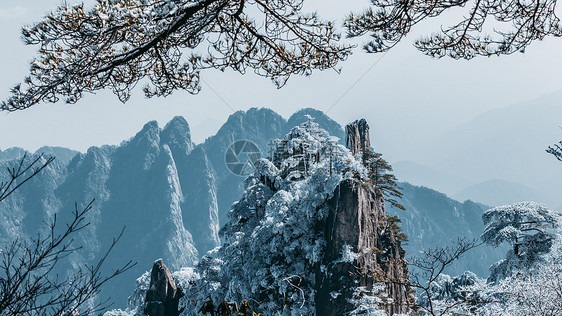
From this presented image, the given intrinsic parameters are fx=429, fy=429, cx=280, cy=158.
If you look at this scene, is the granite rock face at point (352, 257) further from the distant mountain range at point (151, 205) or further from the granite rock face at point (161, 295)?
the distant mountain range at point (151, 205)

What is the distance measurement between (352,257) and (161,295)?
12.1 metres

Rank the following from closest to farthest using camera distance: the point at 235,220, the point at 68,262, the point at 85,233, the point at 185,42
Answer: the point at 185,42 < the point at 235,220 < the point at 68,262 < the point at 85,233

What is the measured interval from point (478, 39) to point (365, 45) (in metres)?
1.83

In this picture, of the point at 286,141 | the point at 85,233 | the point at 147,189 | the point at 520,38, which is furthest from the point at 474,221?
the point at 520,38

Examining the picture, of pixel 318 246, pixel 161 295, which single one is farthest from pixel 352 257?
pixel 161 295

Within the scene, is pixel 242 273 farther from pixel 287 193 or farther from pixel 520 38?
pixel 520 38

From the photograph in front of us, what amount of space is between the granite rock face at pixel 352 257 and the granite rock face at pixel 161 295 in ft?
34.4

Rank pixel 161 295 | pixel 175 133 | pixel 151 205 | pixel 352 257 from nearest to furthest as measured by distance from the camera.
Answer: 1. pixel 352 257
2. pixel 161 295
3. pixel 151 205
4. pixel 175 133

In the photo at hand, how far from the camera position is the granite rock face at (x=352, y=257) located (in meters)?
13.8

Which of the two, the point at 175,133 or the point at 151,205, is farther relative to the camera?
the point at 175,133

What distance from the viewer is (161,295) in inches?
868

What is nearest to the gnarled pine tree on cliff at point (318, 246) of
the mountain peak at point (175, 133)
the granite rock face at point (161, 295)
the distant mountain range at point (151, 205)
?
the granite rock face at point (161, 295)

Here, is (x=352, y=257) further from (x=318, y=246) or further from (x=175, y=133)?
(x=175, y=133)

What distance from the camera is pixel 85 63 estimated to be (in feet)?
19.0
